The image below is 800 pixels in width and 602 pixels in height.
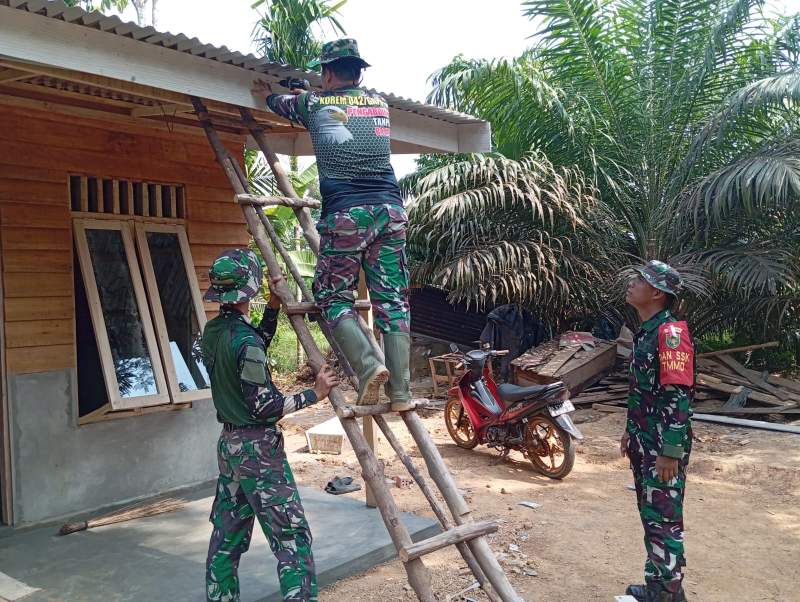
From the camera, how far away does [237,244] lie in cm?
592

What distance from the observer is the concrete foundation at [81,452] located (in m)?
4.61

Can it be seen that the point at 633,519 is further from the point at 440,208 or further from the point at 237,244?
the point at 440,208

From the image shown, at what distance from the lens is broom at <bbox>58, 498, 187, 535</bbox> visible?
15.2 ft

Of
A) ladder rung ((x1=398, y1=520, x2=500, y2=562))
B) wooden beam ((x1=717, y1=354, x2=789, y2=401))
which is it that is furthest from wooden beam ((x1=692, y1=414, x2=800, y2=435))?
ladder rung ((x1=398, y1=520, x2=500, y2=562))

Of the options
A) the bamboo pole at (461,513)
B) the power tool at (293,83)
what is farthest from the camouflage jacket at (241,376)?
the power tool at (293,83)

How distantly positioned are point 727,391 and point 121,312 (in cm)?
799

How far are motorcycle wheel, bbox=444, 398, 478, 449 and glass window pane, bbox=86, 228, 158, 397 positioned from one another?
3.70 meters

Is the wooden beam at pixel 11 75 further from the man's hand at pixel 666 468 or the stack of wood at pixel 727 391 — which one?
the stack of wood at pixel 727 391

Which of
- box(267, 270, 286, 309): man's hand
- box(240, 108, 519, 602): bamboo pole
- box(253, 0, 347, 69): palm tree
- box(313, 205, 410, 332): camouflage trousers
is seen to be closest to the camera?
box(240, 108, 519, 602): bamboo pole

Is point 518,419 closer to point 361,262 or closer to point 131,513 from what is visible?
point 131,513

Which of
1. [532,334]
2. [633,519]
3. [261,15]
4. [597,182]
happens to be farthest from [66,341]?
[261,15]

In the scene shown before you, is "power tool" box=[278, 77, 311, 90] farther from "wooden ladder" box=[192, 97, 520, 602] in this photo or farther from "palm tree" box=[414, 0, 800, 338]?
"palm tree" box=[414, 0, 800, 338]

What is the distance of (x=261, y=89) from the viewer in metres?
4.03

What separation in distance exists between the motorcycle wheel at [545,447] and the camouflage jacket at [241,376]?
160 inches
